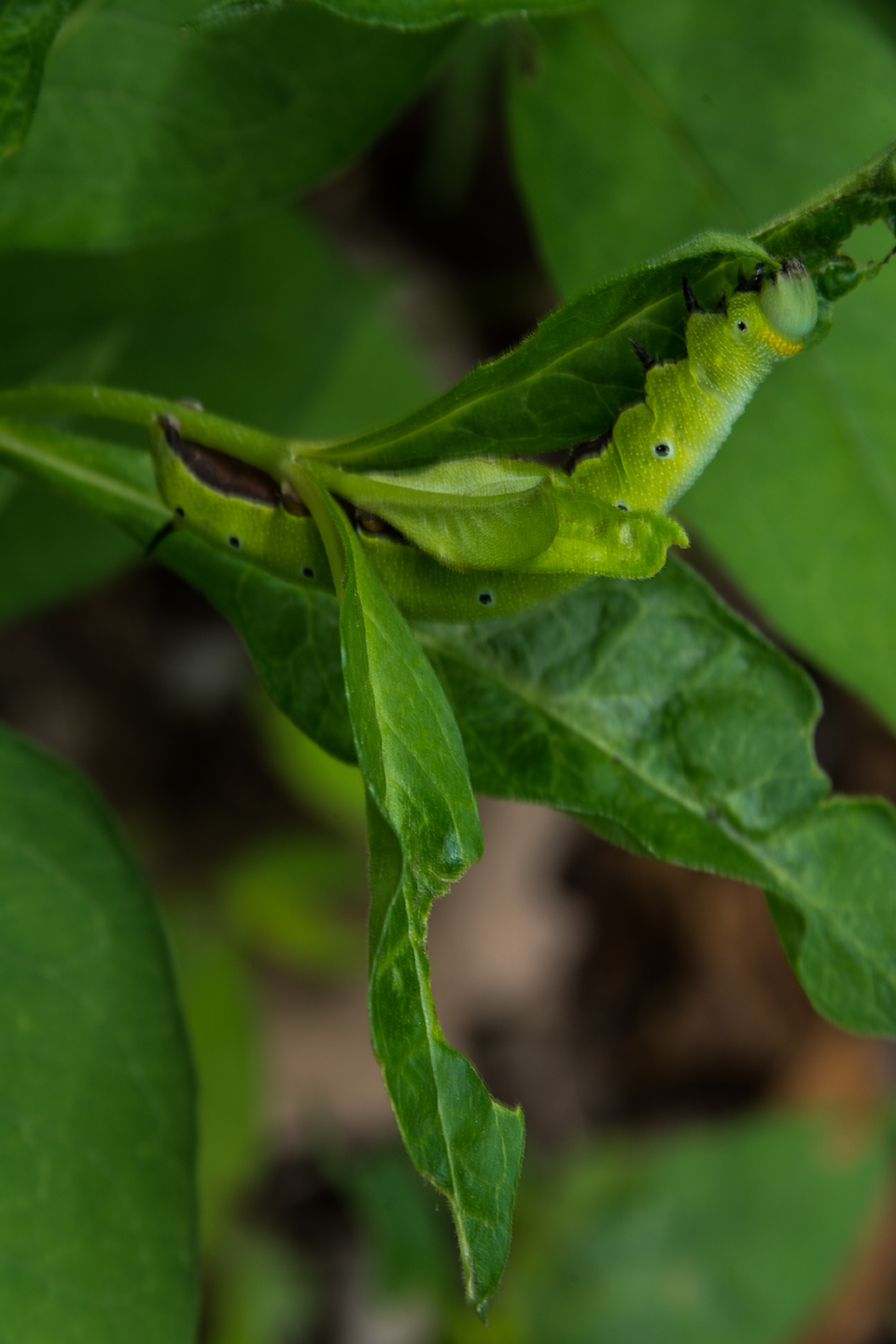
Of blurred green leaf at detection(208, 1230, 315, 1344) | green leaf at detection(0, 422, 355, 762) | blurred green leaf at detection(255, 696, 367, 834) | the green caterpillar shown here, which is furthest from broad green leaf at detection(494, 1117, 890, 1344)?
the green caterpillar

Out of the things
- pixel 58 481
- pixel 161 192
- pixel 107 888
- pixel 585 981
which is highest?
pixel 161 192

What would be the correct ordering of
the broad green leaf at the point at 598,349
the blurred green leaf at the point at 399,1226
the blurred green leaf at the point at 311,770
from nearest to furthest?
1. the broad green leaf at the point at 598,349
2. the blurred green leaf at the point at 311,770
3. the blurred green leaf at the point at 399,1226

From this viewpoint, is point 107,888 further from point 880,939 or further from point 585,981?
point 585,981

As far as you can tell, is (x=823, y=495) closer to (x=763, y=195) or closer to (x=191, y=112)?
(x=763, y=195)

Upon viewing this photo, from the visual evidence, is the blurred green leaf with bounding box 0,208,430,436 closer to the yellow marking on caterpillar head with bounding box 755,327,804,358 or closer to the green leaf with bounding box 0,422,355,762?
the green leaf with bounding box 0,422,355,762

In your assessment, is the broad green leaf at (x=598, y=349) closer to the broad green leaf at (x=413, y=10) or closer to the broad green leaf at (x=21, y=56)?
the broad green leaf at (x=413, y=10)

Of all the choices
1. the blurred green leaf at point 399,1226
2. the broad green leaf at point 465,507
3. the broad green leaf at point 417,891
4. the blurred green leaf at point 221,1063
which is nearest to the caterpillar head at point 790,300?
the broad green leaf at point 465,507

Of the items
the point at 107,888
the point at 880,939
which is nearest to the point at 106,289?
the point at 107,888
